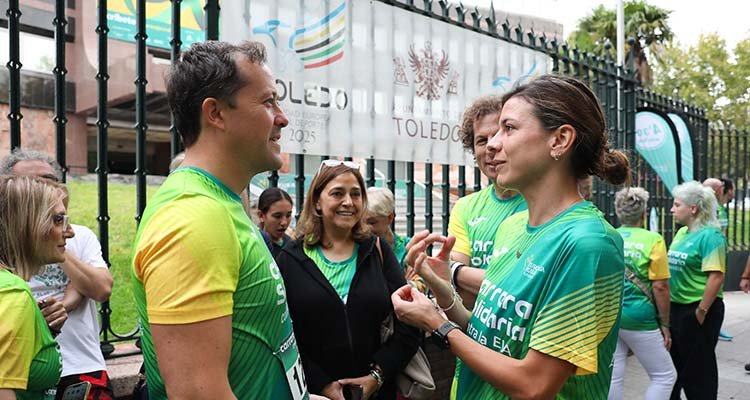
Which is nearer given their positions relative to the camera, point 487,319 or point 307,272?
point 487,319

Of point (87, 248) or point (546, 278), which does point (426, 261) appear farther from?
point (87, 248)

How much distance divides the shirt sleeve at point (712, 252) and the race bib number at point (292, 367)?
406 cm

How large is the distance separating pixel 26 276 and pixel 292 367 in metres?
1.06

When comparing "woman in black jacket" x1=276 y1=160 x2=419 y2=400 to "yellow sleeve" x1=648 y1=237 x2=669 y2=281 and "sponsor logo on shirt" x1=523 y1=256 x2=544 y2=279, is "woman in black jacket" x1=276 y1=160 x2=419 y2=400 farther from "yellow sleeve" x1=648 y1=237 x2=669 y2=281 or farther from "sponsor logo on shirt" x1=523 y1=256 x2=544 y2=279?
"yellow sleeve" x1=648 y1=237 x2=669 y2=281

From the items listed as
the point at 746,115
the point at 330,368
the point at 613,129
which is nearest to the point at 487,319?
the point at 330,368

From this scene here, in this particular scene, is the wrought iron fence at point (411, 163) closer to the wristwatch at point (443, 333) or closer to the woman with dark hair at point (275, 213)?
the woman with dark hair at point (275, 213)

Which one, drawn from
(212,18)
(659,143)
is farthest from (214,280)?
(659,143)

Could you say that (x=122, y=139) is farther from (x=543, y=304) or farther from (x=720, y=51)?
(x=720, y=51)

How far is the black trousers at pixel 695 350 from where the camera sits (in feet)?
14.4

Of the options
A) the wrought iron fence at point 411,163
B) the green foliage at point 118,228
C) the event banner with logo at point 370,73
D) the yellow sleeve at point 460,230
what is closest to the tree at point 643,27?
the wrought iron fence at point 411,163

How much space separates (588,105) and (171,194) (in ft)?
4.18

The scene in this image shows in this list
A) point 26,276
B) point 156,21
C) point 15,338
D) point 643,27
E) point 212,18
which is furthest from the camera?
point 643,27

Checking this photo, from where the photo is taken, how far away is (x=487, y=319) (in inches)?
71.9

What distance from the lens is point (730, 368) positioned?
611cm
